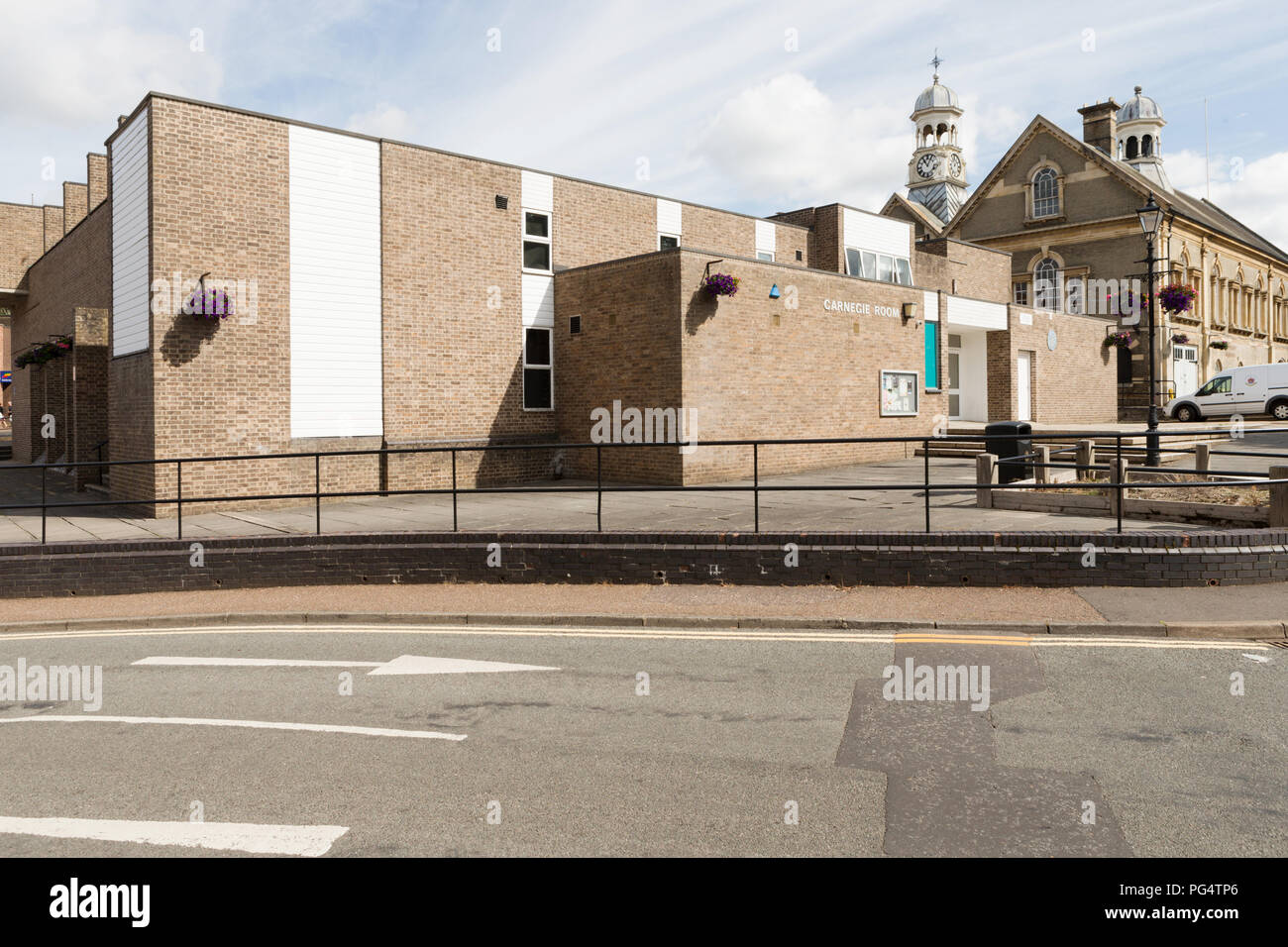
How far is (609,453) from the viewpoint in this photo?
19922 mm

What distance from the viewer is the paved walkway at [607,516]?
11883 millimetres

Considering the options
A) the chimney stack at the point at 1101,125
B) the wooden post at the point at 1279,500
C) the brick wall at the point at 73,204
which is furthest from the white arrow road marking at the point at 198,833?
the chimney stack at the point at 1101,125

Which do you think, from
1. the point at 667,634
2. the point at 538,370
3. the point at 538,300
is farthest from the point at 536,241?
the point at 667,634

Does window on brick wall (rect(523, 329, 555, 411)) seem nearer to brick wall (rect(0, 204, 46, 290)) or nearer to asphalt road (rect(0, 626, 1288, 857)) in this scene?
asphalt road (rect(0, 626, 1288, 857))

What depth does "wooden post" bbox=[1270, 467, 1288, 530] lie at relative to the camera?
404 inches

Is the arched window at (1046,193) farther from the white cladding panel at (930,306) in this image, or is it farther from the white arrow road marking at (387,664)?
the white arrow road marking at (387,664)

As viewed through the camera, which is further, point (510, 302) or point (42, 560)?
point (510, 302)

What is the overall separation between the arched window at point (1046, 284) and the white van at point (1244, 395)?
46.2ft

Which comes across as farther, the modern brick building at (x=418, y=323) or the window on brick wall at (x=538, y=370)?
the window on brick wall at (x=538, y=370)

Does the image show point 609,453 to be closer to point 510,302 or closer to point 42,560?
point 510,302

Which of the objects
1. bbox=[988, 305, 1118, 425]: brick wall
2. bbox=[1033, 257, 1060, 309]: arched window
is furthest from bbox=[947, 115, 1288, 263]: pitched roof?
bbox=[988, 305, 1118, 425]: brick wall

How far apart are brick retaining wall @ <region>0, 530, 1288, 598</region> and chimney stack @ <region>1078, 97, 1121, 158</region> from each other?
4893 cm
